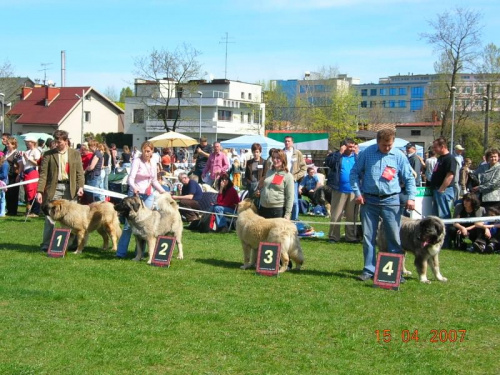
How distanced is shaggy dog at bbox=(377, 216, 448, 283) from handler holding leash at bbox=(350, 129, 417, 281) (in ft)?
0.78

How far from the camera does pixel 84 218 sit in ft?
28.5

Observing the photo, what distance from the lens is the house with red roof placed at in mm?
58250

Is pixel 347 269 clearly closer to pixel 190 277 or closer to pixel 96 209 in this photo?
pixel 190 277

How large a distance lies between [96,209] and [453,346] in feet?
18.7

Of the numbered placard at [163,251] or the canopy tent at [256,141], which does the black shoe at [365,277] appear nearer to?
the numbered placard at [163,251]

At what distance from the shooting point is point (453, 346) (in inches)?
187

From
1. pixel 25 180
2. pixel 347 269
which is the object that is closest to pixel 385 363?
pixel 347 269

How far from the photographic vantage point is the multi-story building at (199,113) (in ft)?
204

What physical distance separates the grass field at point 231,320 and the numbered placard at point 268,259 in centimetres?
18

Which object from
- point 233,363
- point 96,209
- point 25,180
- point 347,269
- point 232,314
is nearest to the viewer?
point 233,363

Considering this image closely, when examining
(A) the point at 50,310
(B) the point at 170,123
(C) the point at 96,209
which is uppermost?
(B) the point at 170,123

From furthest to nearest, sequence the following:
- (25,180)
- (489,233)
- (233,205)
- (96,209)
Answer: (25,180) < (233,205) < (489,233) < (96,209)

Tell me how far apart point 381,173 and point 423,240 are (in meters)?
0.92
